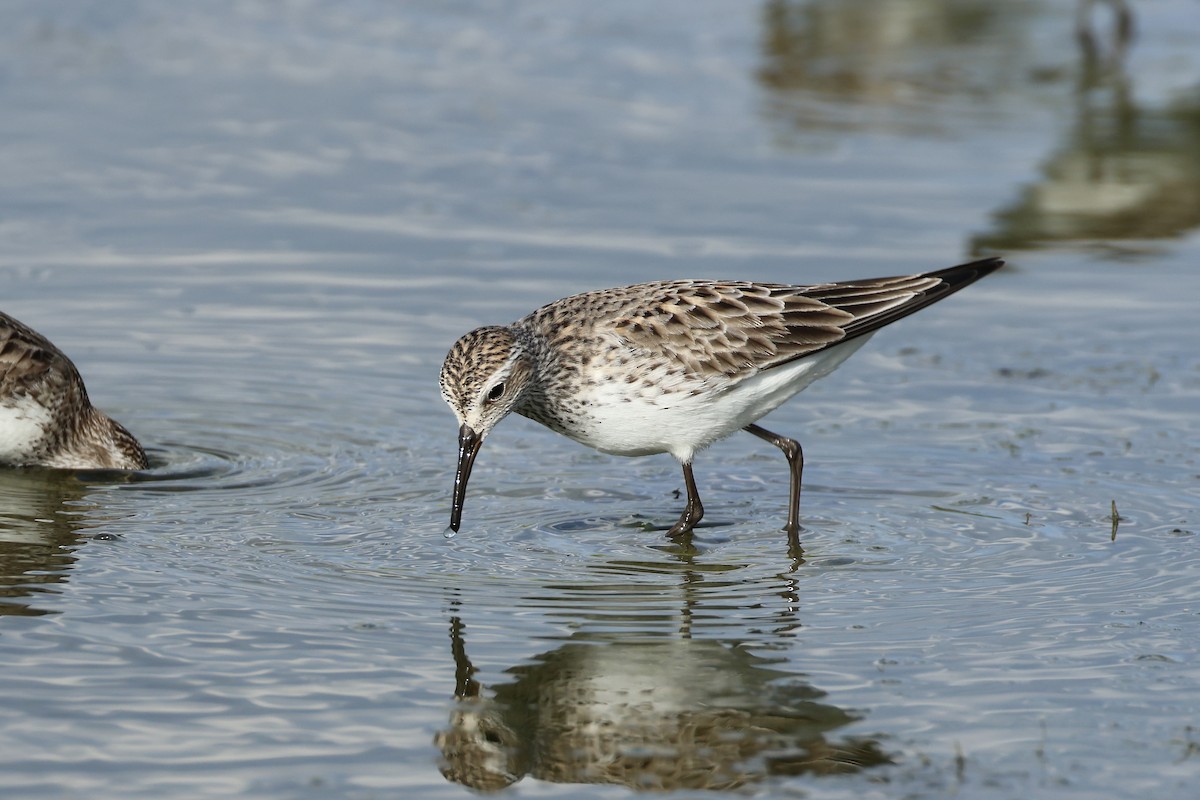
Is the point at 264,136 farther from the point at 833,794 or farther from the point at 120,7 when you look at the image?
the point at 833,794

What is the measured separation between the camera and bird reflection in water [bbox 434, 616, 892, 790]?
638cm

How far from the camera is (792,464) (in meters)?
9.40

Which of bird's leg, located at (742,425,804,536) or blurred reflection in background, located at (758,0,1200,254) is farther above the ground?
blurred reflection in background, located at (758,0,1200,254)

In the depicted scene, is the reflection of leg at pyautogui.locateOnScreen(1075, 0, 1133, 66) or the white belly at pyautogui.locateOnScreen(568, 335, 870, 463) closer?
the white belly at pyautogui.locateOnScreen(568, 335, 870, 463)

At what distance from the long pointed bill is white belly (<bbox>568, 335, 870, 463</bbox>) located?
616 mm

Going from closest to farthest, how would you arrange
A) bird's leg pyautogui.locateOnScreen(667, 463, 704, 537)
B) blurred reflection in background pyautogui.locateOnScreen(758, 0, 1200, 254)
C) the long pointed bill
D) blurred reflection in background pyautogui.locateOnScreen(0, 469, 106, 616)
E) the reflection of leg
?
blurred reflection in background pyautogui.locateOnScreen(0, 469, 106, 616) < the long pointed bill < bird's leg pyautogui.locateOnScreen(667, 463, 704, 537) < blurred reflection in background pyautogui.locateOnScreen(758, 0, 1200, 254) < the reflection of leg

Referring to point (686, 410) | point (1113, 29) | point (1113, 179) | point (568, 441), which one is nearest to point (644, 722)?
point (686, 410)

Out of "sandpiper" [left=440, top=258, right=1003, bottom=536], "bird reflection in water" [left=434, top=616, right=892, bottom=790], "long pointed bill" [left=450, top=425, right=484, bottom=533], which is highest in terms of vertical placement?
"sandpiper" [left=440, top=258, right=1003, bottom=536]

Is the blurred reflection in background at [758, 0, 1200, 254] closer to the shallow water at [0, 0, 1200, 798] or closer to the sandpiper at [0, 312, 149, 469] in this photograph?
the shallow water at [0, 0, 1200, 798]

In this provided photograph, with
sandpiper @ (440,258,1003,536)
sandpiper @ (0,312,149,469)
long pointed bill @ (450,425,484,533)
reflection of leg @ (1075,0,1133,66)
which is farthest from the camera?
reflection of leg @ (1075,0,1133,66)

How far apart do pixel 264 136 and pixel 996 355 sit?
24.7ft

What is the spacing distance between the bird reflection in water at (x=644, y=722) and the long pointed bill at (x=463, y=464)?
3.26ft

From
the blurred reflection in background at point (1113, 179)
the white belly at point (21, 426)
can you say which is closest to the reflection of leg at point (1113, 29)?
the blurred reflection in background at point (1113, 179)

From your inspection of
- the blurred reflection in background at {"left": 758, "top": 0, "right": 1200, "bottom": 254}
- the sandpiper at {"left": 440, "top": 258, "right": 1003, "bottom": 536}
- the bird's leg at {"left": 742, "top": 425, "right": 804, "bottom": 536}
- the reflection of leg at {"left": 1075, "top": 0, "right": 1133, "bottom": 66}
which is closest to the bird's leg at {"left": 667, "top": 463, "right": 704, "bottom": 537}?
the sandpiper at {"left": 440, "top": 258, "right": 1003, "bottom": 536}
